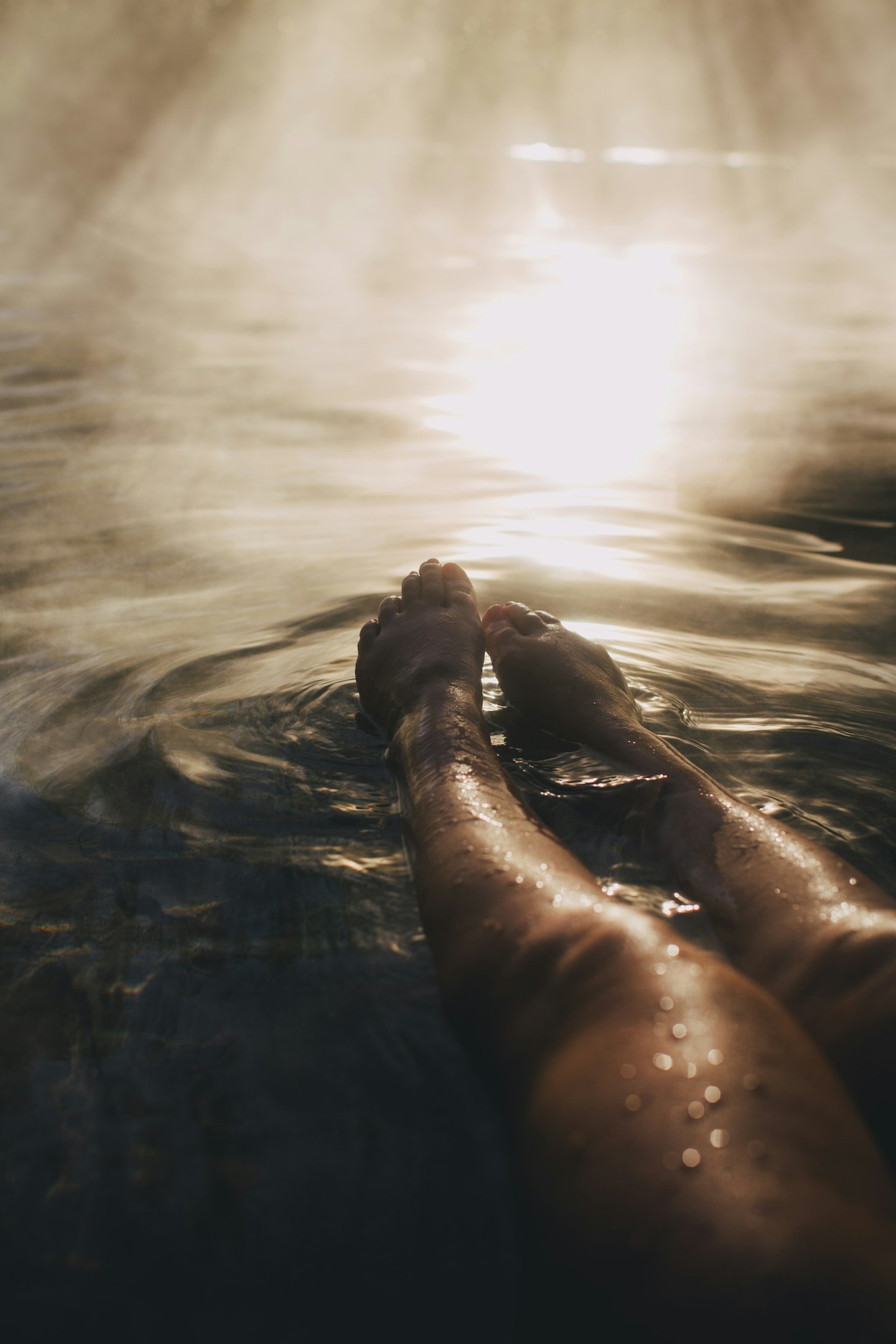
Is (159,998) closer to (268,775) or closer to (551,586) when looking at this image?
(268,775)

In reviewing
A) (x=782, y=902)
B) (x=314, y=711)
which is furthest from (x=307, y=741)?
(x=782, y=902)

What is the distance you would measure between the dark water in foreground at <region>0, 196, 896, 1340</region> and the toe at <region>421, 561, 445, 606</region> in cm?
21

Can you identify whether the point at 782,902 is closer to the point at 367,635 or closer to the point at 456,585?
the point at 367,635

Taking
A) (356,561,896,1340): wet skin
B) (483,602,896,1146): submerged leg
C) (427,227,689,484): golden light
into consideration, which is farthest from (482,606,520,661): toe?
(427,227,689,484): golden light

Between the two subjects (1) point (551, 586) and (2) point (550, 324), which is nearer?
(1) point (551, 586)

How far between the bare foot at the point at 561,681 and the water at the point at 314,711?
60 mm

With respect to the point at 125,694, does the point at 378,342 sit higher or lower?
higher

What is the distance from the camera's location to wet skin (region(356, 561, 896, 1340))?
2.54 ft

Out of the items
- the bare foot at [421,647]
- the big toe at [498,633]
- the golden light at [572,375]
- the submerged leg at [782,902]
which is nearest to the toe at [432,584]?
the bare foot at [421,647]

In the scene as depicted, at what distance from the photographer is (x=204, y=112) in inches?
890

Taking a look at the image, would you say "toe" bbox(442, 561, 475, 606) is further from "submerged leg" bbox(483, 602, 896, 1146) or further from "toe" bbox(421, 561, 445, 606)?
"submerged leg" bbox(483, 602, 896, 1146)

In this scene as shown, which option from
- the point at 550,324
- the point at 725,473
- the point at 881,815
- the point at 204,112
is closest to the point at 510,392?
the point at 725,473

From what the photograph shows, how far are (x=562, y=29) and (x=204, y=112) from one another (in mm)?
19602

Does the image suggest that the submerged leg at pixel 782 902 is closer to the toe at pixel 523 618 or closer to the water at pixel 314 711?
the water at pixel 314 711
